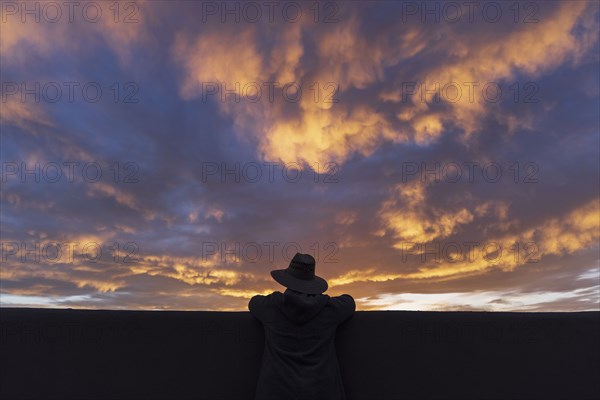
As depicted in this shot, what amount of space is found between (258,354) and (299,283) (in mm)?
671

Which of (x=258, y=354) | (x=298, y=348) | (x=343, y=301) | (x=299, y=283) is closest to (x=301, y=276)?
(x=299, y=283)

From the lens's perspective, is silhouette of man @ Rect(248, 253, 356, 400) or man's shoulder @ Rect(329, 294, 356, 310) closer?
silhouette of man @ Rect(248, 253, 356, 400)

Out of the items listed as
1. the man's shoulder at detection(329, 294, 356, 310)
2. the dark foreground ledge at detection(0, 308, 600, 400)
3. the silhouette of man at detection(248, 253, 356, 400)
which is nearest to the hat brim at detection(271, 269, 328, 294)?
the silhouette of man at detection(248, 253, 356, 400)

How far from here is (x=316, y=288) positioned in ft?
11.5

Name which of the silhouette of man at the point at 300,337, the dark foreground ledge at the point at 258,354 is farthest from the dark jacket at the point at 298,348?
the dark foreground ledge at the point at 258,354

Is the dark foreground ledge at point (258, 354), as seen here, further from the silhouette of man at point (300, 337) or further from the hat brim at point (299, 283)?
the hat brim at point (299, 283)

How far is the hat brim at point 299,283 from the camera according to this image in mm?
3445

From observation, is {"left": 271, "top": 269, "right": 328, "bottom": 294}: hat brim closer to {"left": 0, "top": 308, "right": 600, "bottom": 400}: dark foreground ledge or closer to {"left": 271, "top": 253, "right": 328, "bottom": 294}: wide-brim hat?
{"left": 271, "top": 253, "right": 328, "bottom": 294}: wide-brim hat

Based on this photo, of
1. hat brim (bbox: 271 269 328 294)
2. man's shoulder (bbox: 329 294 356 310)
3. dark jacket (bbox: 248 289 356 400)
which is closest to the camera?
dark jacket (bbox: 248 289 356 400)

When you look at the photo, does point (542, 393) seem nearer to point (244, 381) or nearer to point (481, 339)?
point (481, 339)

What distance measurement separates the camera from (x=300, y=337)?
11.2 ft

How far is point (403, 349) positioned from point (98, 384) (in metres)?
2.24

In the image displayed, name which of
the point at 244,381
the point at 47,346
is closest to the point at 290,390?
the point at 244,381

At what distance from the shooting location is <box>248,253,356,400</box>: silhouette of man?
3.34 m
